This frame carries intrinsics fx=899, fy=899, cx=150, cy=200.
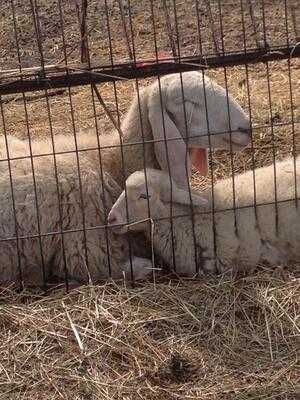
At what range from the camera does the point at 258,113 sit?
25.9 feet

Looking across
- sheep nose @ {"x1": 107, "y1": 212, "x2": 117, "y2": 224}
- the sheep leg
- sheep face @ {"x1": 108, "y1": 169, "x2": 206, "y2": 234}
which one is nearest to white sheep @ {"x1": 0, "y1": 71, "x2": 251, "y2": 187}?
sheep face @ {"x1": 108, "y1": 169, "x2": 206, "y2": 234}

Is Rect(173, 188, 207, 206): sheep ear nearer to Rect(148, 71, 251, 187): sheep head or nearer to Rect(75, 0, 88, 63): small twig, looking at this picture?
Rect(148, 71, 251, 187): sheep head

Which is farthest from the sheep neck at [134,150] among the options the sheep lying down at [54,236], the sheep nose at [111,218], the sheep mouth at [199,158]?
the sheep nose at [111,218]

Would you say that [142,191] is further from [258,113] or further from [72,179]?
[258,113]

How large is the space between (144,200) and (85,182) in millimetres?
397

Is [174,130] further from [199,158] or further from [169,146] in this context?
[199,158]

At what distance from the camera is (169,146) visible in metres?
5.66

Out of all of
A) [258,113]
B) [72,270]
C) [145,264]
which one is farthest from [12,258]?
[258,113]

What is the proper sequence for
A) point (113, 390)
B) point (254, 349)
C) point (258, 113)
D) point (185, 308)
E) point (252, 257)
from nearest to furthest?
point (113, 390)
point (254, 349)
point (185, 308)
point (252, 257)
point (258, 113)

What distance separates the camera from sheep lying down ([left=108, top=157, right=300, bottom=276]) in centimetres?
539

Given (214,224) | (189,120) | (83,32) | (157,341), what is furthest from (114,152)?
(157,341)

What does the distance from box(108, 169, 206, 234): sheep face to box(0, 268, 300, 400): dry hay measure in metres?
0.41

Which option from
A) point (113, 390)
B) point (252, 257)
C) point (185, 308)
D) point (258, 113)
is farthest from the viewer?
point (258, 113)

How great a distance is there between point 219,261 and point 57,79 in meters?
1.45
